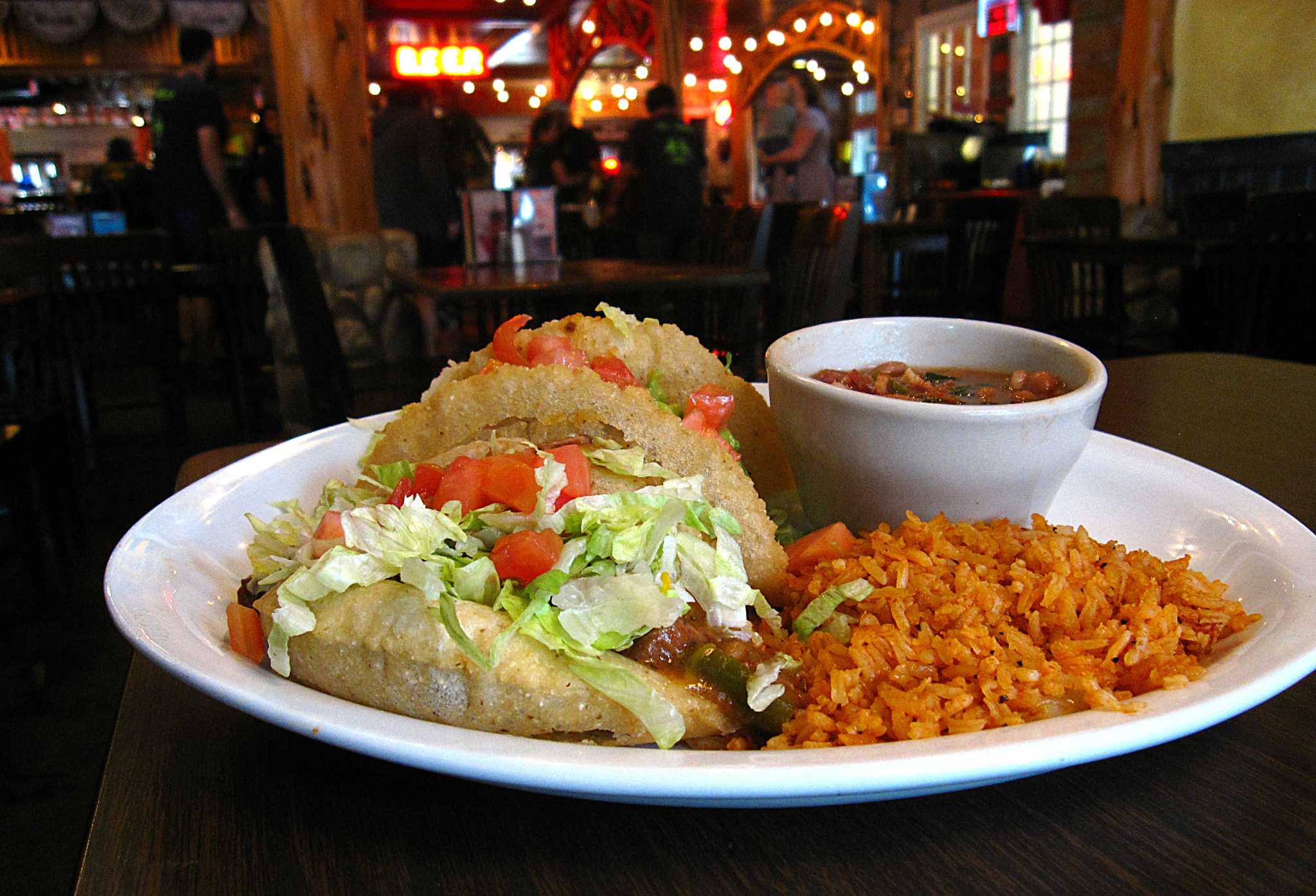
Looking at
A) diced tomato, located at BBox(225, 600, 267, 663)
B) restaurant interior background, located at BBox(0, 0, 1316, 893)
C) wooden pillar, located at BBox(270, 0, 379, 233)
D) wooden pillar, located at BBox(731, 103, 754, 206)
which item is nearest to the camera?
diced tomato, located at BBox(225, 600, 267, 663)

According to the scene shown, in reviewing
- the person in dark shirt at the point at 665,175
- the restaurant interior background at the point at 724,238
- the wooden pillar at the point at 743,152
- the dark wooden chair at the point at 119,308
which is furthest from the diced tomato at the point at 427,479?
the wooden pillar at the point at 743,152

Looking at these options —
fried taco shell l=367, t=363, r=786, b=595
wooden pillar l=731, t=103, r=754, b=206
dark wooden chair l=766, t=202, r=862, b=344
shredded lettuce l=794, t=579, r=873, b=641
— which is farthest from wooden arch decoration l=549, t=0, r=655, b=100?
shredded lettuce l=794, t=579, r=873, b=641

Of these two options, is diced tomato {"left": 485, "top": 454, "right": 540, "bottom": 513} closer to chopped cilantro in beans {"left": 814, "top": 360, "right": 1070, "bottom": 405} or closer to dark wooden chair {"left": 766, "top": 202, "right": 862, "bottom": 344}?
chopped cilantro in beans {"left": 814, "top": 360, "right": 1070, "bottom": 405}

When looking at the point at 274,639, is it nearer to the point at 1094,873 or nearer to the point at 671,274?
the point at 1094,873

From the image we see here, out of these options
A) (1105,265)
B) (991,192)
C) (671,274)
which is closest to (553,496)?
(671,274)

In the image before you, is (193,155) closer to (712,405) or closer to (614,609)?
(712,405)

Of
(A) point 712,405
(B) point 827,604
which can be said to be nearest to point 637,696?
(B) point 827,604
